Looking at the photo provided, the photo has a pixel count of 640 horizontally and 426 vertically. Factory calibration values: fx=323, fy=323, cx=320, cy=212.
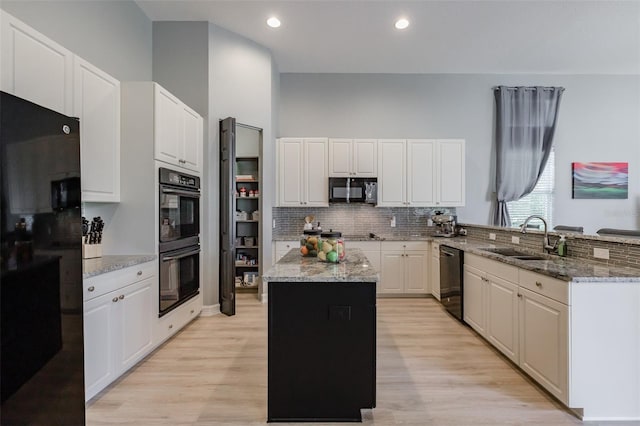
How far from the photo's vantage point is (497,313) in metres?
2.87

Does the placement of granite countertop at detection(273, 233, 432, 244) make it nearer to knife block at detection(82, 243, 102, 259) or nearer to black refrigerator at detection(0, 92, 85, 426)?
knife block at detection(82, 243, 102, 259)

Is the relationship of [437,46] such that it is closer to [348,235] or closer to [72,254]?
[348,235]

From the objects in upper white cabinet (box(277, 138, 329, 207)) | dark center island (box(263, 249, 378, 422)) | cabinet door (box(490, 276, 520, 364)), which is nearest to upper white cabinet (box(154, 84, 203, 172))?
upper white cabinet (box(277, 138, 329, 207))

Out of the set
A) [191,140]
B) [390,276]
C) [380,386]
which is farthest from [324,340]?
[390,276]

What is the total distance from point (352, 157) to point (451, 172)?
5.06ft

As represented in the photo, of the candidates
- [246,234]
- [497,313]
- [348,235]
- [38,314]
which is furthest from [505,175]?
[38,314]

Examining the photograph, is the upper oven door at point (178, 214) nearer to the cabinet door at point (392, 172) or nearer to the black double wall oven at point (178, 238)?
the black double wall oven at point (178, 238)

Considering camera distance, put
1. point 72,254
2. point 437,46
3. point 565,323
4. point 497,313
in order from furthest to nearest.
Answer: point 437,46
point 497,313
point 565,323
point 72,254

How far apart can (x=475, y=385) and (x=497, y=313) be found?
74 centimetres

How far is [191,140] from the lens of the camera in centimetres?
362

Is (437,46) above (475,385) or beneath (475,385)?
above

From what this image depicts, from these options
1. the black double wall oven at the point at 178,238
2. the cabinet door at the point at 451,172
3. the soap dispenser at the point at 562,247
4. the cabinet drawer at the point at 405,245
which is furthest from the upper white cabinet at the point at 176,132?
the soap dispenser at the point at 562,247

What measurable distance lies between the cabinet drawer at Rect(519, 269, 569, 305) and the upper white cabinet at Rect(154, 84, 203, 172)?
3.23 meters

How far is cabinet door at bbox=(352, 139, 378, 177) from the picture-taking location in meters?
4.94
